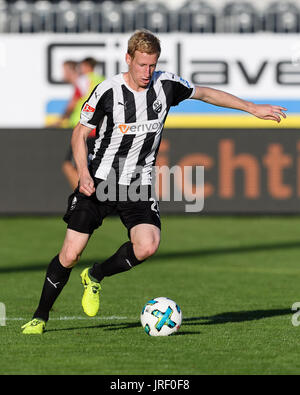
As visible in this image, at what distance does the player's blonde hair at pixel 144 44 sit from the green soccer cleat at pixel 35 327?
6.70ft

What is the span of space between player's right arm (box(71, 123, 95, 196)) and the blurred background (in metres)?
9.73

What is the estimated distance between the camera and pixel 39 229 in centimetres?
1638

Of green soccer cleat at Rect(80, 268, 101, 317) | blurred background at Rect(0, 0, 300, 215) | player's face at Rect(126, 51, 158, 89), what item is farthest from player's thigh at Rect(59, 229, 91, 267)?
blurred background at Rect(0, 0, 300, 215)

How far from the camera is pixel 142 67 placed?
23.3 ft

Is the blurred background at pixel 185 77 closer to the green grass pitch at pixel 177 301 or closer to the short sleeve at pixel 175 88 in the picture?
the green grass pitch at pixel 177 301

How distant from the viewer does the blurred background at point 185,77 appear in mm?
17406

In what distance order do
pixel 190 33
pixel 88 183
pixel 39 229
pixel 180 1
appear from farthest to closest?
pixel 180 1 → pixel 190 33 → pixel 39 229 → pixel 88 183

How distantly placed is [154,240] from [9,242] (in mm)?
7496

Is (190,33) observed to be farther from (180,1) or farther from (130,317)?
(130,317)

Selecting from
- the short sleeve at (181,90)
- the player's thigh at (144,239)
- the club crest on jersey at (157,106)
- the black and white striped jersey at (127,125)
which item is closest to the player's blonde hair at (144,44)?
the black and white striped jersey at (127,125)

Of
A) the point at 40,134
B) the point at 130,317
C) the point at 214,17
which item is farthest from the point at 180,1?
the point at 130,317

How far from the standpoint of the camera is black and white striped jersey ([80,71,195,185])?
7.31 meters

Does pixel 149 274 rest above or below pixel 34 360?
above
